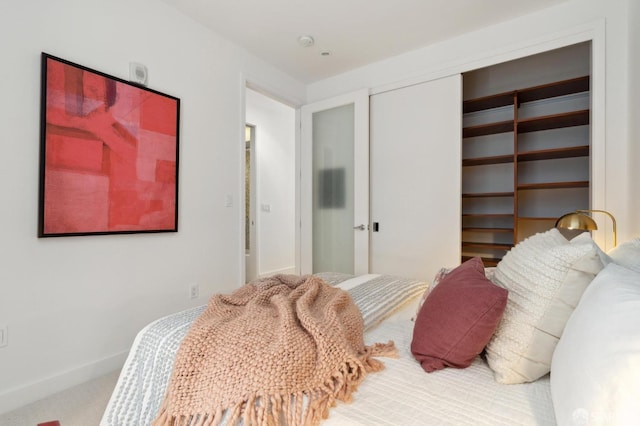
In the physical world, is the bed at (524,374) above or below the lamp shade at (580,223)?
below

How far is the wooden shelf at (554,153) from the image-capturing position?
2609 millimetres

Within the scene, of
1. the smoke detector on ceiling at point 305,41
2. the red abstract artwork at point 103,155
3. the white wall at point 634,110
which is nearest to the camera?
the red abstract artwork at point 103,155

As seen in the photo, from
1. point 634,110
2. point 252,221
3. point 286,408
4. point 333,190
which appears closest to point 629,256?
point 286,408

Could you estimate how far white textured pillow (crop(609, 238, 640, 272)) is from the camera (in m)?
0.95

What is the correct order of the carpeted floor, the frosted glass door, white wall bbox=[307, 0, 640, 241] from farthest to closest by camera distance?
1. the frosted glass door
2. white wall bbox=[307, 0, 640, 241]
3. the carpeted floor

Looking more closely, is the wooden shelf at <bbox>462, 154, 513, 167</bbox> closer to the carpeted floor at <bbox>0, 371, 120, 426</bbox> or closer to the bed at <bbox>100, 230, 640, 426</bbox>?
the bed at <bbox>100, 230, 640, 426</bbox>

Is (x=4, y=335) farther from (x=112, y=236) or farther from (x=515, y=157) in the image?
(x=515, y=157)

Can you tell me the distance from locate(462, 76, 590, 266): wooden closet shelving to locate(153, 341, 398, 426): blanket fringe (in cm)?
252

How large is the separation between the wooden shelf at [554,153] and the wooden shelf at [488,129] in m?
0.32

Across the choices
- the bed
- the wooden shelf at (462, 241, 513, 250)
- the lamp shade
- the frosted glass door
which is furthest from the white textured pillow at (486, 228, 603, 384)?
the frosted glass door

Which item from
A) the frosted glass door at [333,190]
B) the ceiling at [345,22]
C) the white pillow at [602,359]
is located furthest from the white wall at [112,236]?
the white pillow at [602,359]

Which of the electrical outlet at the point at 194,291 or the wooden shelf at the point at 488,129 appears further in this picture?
the wooden shelf at the point at 488,129

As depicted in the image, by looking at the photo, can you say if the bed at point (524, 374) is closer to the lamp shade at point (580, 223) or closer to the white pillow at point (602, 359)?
the white pillow at point (602, 359)

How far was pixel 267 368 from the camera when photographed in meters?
0.89
